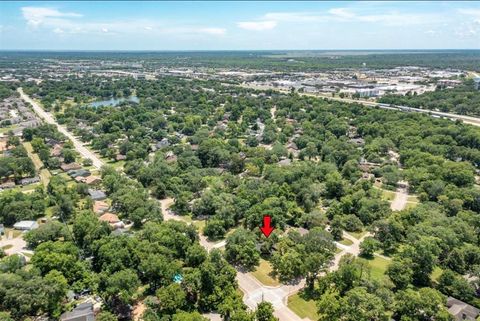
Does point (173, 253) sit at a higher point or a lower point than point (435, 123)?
lower

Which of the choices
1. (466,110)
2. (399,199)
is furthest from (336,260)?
(466,110)

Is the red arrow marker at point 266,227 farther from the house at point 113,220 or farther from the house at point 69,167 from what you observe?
the house at point 69,167

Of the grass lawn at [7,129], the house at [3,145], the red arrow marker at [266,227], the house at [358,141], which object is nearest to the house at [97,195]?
the red arrow marker at [266,227]

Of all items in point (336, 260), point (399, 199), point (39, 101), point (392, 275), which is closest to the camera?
point (392, 275)

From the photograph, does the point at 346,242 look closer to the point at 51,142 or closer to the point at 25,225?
the point at 25,225

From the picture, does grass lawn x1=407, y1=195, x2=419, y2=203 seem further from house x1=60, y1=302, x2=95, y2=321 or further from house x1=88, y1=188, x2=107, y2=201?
house x1=88, y1=188, x2=107, y2=201

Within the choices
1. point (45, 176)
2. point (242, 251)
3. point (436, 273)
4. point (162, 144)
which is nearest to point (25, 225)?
point (45, 176)

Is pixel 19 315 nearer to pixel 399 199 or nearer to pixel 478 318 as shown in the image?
pixel 478 318
